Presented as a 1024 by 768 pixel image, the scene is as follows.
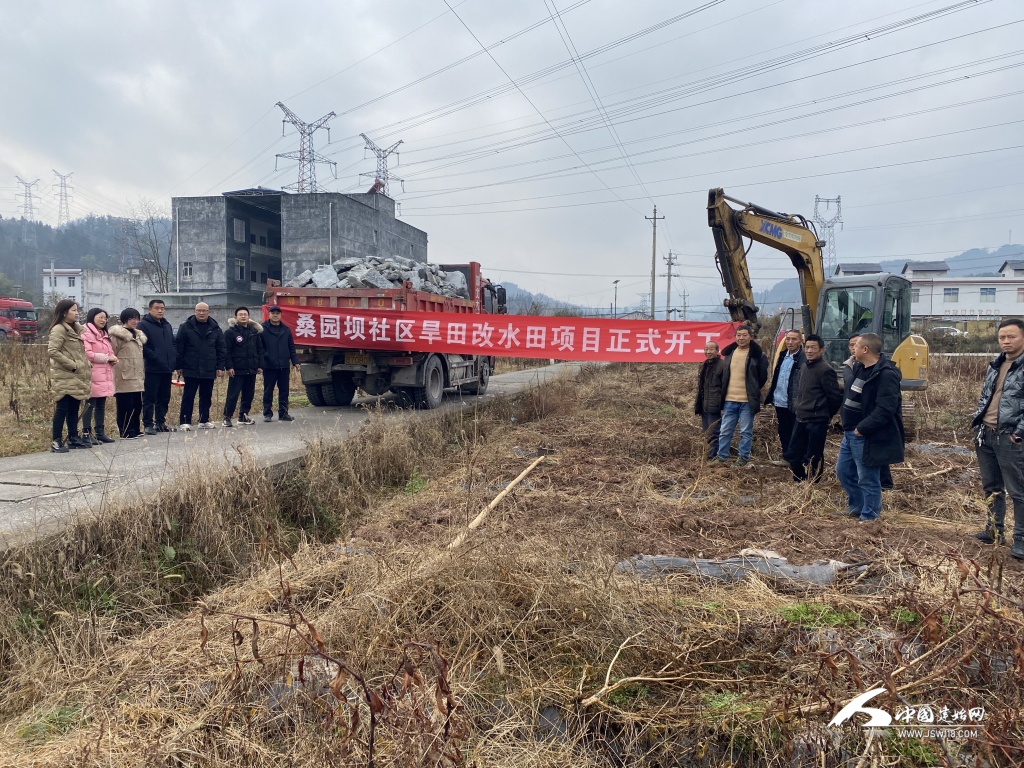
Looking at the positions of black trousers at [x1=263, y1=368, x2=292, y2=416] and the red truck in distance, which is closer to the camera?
black trousers at [x1=263, y1=368, x2=292, y2=416]

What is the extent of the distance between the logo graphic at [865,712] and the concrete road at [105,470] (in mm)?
4091

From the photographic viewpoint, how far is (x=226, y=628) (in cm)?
299

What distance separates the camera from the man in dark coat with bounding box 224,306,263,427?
315 inches

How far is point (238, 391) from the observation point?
8.24 metres

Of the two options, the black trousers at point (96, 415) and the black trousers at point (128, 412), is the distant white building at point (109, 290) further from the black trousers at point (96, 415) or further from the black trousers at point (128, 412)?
the black trousers at point (96, 415)

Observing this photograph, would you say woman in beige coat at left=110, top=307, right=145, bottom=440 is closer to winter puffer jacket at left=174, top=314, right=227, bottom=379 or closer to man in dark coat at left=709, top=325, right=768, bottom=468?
winter puffer jacket at left=174, top=314, right=227, bottom=379

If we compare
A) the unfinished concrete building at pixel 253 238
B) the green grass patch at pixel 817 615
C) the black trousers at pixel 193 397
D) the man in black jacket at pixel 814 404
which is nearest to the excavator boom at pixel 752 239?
the man in black jacket at pixel 814 404

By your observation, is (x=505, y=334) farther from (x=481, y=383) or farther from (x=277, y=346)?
(x=277, y=346)

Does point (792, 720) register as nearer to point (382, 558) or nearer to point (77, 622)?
point (382, 558)

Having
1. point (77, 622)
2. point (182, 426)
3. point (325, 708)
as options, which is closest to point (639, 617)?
point (325, 708)

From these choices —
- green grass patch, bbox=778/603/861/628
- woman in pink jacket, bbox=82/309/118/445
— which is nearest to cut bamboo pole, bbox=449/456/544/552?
green grass patch, bbox=778/603/861/628

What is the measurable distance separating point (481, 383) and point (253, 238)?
24946mm

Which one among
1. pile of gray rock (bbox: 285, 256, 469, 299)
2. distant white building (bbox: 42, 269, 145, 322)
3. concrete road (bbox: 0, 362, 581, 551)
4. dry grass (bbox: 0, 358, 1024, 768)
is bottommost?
dry grass (bbox: 0, 358, 1024, 768)

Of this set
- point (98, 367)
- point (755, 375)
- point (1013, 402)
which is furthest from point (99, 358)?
point (1013, 402)
